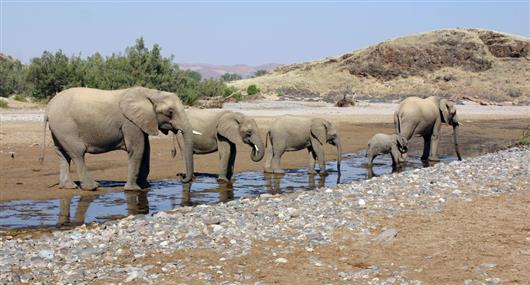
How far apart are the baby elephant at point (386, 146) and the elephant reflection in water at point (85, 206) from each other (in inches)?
314

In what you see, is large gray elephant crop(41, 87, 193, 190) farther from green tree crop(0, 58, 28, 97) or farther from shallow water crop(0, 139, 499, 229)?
green tree crop(0, 58, 28, 97)

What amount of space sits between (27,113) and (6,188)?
21712mm

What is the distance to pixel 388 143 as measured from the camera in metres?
21.2

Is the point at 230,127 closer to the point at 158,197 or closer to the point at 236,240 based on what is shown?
the point at 158,197

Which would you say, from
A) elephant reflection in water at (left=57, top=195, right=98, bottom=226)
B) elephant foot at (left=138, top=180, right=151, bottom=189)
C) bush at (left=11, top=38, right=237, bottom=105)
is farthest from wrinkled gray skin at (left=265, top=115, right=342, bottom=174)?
bush at (left=11, top=38, right=237, bottom=105)

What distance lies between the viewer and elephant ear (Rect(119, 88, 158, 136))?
51.6 feet

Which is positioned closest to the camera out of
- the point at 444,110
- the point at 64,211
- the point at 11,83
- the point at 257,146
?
the point at 64,211

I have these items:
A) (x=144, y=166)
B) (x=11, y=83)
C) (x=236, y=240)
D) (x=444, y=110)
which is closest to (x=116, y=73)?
(x=11, y=83)

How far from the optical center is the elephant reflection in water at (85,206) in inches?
492

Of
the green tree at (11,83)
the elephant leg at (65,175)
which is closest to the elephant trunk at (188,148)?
the elephant leg at (65,175)

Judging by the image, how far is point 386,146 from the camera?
21.2 meters

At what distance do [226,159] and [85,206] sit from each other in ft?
15.0

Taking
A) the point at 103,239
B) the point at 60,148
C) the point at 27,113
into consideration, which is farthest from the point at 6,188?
the point at 27,113

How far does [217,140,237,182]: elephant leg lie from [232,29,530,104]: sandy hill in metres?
60.7
